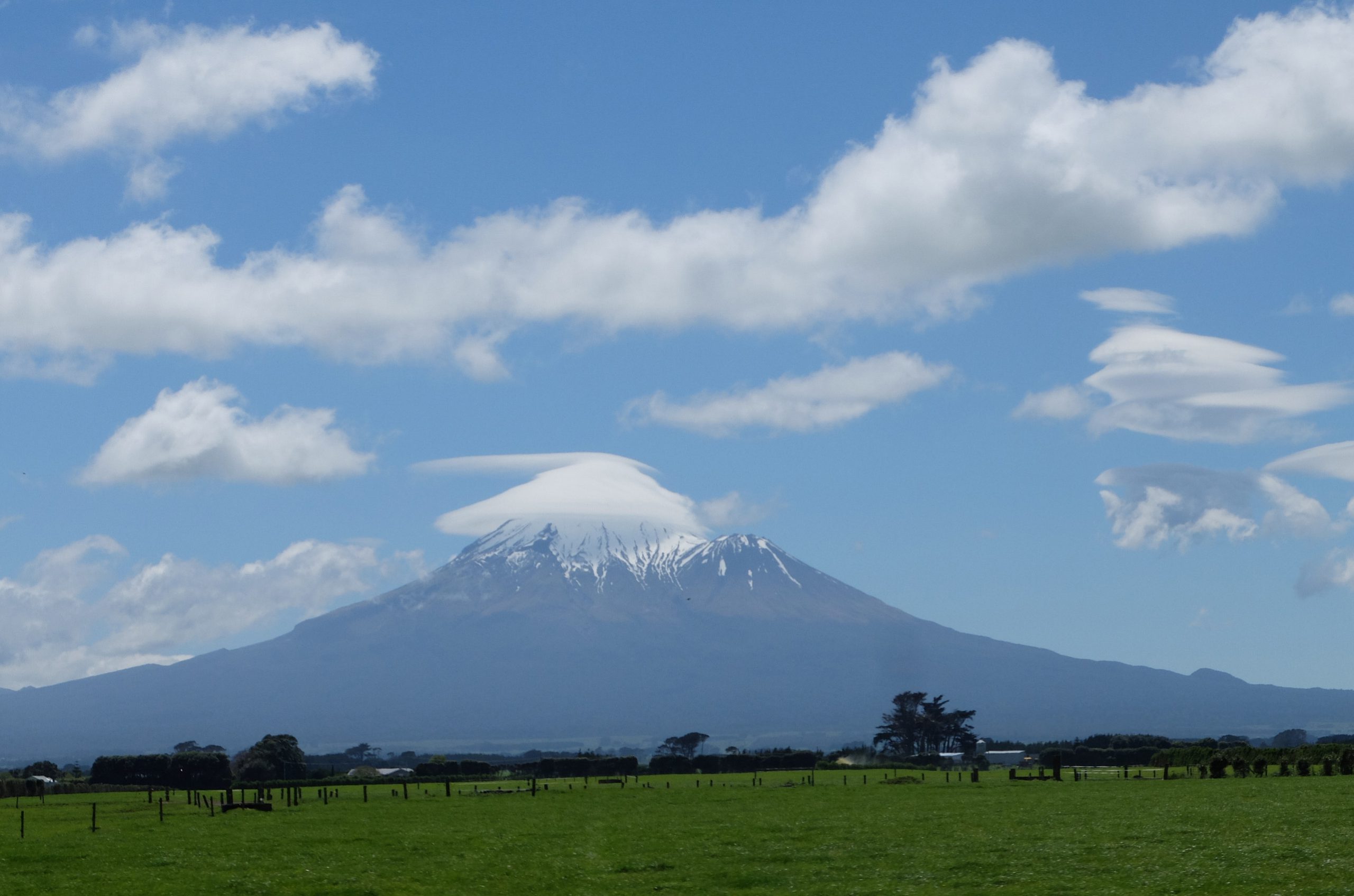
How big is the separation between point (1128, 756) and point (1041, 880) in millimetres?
98242

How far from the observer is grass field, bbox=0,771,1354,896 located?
121ft

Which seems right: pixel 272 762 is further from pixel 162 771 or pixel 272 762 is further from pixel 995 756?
pixel 995 756

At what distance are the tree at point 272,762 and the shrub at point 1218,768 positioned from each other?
273 feet

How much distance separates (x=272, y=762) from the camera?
13300 centimetres

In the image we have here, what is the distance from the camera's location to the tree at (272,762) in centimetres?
13212

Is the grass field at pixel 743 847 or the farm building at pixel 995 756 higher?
the grass field at pixel 743 847

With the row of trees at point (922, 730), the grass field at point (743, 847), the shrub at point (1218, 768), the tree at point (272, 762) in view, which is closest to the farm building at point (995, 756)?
A: the row of trees at point (922, 730)

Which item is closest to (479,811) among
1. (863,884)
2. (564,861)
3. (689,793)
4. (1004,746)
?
(689,793)

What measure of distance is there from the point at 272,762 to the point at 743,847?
97.7m

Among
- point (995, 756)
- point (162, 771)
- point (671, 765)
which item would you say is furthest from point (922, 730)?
point (162, 771)

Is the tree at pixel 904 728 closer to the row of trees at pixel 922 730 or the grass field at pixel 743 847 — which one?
the row of trees at pixel 922 730

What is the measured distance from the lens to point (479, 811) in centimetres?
6944

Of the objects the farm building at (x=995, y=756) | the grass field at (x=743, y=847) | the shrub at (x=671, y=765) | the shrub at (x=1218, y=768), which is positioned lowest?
the farm building at (x=995, y=756)

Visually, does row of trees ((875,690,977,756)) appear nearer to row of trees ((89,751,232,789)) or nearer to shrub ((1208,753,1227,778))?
shrub ((1208,753,1227,778))
